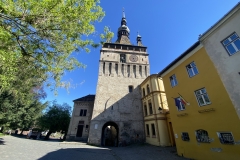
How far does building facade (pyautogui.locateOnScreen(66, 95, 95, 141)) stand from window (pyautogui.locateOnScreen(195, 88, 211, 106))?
20874mm

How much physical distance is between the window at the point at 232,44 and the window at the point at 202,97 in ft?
9.81

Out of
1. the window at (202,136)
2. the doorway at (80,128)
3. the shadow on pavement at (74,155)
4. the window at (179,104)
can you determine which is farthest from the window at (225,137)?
the doorway at (80,128)

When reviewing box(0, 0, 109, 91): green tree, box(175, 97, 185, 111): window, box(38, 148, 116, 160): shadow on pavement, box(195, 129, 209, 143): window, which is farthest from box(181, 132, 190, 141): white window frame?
box(0, 0, 109, 91): green tree

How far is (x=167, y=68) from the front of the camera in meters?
12.4

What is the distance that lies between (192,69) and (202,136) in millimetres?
5176

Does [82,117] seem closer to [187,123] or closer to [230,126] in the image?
[187,123]

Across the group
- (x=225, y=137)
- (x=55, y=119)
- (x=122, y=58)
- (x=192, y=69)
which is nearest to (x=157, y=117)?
(x=192, y=69)

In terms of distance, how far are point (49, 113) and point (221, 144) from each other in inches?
1142

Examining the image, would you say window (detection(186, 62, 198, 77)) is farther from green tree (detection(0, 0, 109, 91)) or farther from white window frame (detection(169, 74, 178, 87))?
green tree (detection(0, 0, 109, 91))

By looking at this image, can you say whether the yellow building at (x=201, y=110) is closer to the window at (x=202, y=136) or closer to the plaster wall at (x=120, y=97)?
the window at (x=202, y=136)

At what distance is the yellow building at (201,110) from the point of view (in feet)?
22.6

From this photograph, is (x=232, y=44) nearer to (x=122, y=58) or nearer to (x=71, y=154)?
(x=71, y=154)

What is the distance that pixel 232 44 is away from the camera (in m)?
6.95

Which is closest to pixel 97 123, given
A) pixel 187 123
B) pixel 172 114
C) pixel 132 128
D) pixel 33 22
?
pixel 132 128
